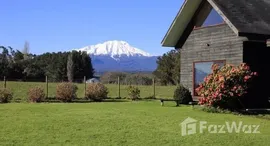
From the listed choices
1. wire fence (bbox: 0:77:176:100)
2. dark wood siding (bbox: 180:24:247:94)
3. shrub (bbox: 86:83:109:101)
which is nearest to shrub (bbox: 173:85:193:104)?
dark wood siding (bbox: 180:24:247:94)

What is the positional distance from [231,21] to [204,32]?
3445mm

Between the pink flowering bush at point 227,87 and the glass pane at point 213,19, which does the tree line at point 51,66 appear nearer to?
the glass pane at point 213,19

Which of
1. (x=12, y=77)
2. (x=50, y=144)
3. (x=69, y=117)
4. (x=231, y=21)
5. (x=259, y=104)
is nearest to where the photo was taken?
(x=50, y=144)

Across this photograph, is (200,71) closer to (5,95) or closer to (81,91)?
(5,95)

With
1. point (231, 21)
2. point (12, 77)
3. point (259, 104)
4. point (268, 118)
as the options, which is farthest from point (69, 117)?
point (12, 77)

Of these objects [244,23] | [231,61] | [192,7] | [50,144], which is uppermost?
[192,7]

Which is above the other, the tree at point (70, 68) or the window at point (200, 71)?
the tree at point (70, 68)

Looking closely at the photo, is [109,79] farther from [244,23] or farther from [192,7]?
[244,23]

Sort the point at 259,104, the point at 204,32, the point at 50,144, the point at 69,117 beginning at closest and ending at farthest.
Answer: the point at 50,144
the point at 69,117
the point at 259,104
the point at 204,32

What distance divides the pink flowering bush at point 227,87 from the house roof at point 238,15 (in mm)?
1589

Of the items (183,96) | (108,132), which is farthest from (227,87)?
(108,132)

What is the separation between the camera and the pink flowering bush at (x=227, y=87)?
56.5ft

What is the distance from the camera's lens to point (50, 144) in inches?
362

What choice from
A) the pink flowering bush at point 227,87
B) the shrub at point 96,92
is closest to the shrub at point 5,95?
the shrub at point 96,92
